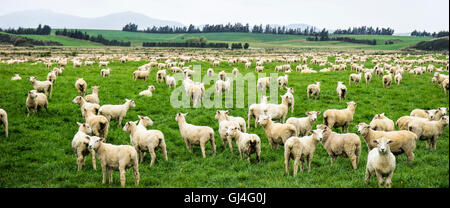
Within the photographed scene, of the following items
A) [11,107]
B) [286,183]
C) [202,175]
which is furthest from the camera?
[11,107]

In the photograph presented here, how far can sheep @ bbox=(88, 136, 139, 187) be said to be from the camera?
7730 millimetres

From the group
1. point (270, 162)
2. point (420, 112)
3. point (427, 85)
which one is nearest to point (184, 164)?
point (270, 162)

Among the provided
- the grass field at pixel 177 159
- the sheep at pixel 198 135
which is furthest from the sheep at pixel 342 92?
the sheep at pixel 198 135

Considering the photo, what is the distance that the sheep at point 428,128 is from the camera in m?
10.6

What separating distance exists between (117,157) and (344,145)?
662cm

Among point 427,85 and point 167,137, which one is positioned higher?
point 427,85

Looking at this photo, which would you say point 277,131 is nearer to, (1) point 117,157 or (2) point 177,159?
(2) point 177,159

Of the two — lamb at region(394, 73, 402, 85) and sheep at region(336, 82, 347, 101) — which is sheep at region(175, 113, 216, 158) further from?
lamb at region(394, 73, 402, 85)

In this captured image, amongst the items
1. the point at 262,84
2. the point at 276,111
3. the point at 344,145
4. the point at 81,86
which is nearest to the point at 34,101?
the point at 81,86

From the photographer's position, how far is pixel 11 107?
1511cm

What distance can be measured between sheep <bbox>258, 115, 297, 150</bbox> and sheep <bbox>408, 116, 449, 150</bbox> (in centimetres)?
436
